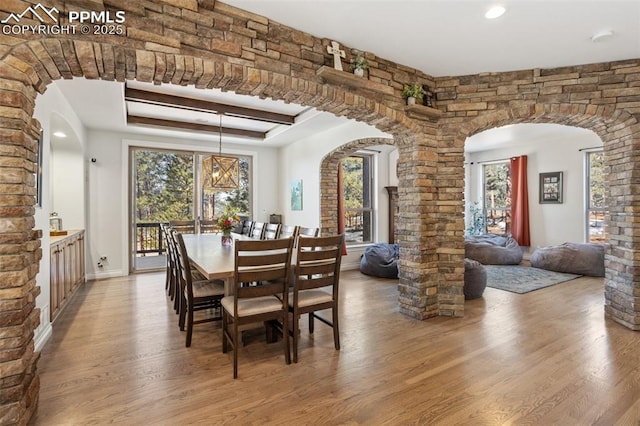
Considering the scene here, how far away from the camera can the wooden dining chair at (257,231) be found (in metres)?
4.67

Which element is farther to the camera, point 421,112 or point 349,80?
point 421,112

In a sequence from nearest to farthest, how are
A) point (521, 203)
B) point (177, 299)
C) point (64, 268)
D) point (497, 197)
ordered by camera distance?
point (177, 299) < point (64, 268) < point (521, 203) < point (497, 197)

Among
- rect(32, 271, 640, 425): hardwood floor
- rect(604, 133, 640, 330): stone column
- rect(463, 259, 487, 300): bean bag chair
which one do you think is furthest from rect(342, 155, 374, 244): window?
rect(604, 133, 640, 330): stone column

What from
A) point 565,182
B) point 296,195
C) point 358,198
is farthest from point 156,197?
point 565,182

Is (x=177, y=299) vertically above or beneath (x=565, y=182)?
beneath

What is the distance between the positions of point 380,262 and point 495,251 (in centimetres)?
268

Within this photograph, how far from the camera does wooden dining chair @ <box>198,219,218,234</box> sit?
18.4 ft

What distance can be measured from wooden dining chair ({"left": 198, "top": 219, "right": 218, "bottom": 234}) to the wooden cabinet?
5.66 ft

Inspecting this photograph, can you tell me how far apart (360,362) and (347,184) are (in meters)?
4.56

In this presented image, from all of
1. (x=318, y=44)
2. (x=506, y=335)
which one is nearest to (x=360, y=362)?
(x=506, y=335)

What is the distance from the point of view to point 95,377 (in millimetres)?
2295

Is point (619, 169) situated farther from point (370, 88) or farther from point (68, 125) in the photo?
point (68, 125)

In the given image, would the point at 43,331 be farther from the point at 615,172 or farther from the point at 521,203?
the point at 521,203

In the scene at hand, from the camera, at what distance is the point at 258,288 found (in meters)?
2.41
